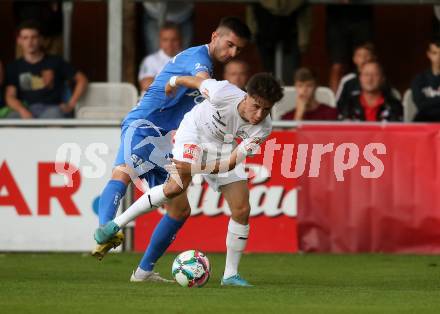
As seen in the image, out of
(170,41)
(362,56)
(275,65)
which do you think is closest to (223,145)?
(170,41)

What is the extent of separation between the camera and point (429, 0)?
1574cm

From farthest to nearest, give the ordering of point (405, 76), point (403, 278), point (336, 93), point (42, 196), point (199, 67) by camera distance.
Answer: point (405, 76), point (336, 93), point (42, 196), point (403, 278), point (199, 67)

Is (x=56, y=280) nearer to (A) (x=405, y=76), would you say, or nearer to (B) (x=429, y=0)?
(B) (x=429, y=0)

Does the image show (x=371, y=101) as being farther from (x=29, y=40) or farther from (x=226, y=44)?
(x=226, y=44)

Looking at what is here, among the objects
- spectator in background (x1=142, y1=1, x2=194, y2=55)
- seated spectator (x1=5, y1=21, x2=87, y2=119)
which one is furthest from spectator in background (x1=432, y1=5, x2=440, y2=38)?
seated spectator (x1=5, y1=21, x2=87, y2=119)

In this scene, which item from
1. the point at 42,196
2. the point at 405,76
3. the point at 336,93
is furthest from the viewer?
the point at 405,76

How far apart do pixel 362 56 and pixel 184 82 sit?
5.75 metres

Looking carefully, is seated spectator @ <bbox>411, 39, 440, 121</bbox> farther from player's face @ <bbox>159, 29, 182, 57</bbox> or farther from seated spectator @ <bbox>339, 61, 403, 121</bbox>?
player's face @ <bbox>159, 29, 182, 57</bbox>

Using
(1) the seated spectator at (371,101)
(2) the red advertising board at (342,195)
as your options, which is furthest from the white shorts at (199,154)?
(1) the seated spectator at (371,101)

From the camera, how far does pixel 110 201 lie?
34.0ft

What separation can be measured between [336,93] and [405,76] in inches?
157

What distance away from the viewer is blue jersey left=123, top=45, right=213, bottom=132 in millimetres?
10469

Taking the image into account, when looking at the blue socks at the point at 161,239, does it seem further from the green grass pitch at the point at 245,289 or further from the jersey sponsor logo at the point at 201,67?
the jersey sponsor logo at the point at 201,67

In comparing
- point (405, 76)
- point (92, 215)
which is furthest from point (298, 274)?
point (405, 76)
